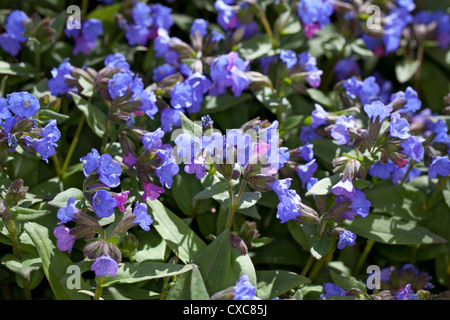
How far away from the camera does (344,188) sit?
4.71ft

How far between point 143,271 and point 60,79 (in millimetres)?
691

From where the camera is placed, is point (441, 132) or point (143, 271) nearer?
point (143, 271)

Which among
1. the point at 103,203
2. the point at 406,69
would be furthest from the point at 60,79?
the point at 406,69

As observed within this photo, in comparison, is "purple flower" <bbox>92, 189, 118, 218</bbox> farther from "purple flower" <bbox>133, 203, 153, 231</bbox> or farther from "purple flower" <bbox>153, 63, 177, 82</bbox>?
"purple flower" <bbox>153, 63, 177, 82</bbox>

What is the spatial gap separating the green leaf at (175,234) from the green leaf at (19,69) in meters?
0.67

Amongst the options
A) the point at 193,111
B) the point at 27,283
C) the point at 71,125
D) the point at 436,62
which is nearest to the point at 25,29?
the point at 71,125

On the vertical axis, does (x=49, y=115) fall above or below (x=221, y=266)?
above

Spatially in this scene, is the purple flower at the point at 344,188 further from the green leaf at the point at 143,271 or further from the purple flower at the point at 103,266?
the purple flower at the point at 103,266

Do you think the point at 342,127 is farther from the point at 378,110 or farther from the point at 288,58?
the point at 288,58

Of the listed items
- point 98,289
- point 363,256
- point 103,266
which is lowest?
point 363,256

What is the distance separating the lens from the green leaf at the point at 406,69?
211 centimetres

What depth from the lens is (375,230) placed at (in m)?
1.60

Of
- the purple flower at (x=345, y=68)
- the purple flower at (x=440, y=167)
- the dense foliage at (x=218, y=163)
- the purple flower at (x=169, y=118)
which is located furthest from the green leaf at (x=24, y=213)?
the purple flower at (x=345, y=68)
